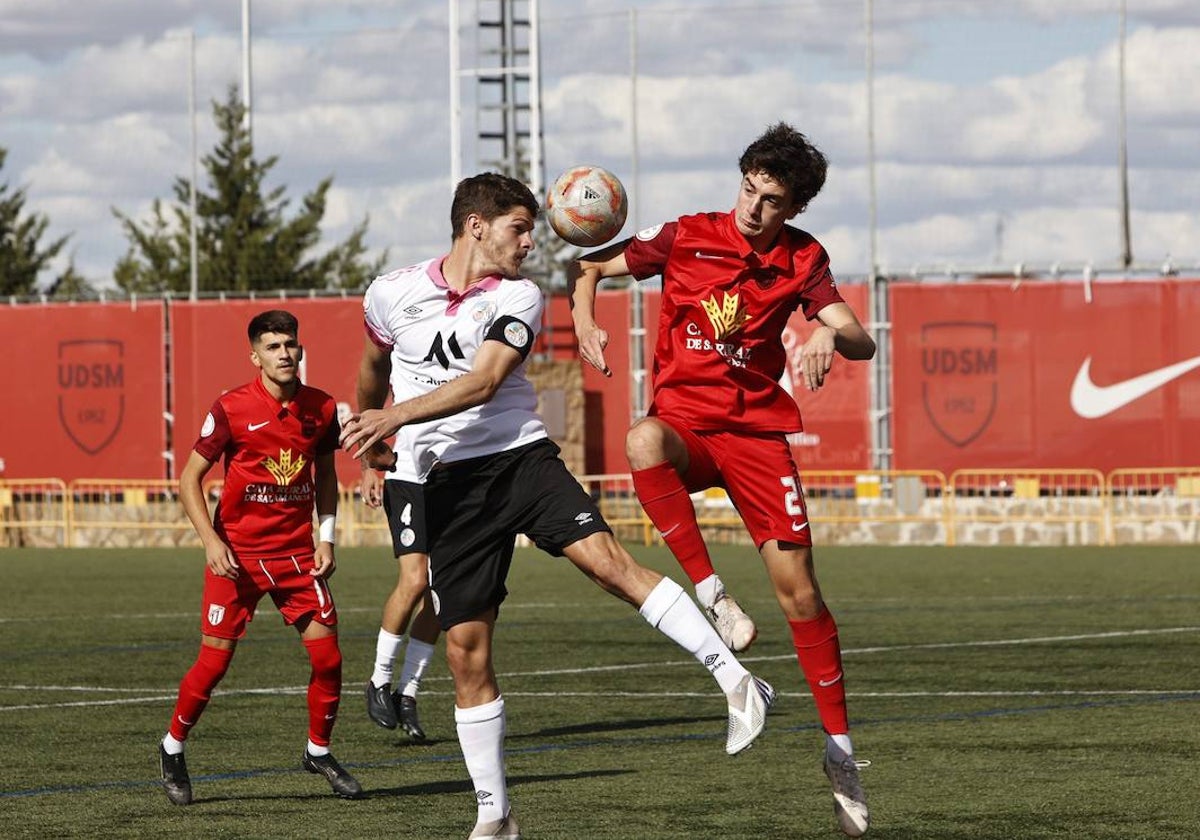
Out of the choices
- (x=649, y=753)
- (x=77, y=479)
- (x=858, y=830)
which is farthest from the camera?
(x=77, y=479)

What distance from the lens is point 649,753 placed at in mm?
9586

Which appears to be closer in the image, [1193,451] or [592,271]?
[592,271]

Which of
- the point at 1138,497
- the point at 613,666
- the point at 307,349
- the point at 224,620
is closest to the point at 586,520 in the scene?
the point at 224,620

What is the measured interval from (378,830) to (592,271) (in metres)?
2.34

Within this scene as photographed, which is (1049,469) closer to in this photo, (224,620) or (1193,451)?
(1193,451)

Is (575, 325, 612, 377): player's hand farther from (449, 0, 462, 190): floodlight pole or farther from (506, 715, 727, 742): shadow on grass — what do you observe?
(449, 0, 462, 190): floodlight pole

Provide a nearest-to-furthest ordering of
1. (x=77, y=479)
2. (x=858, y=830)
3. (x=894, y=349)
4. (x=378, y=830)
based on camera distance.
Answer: (x=858, y=830) < (x=378, y=830) < (x=894, y=349) < (x=77, y=479)

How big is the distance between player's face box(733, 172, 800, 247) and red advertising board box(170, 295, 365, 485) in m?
24.7

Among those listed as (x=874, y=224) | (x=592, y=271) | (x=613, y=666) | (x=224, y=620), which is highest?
(x=874, y=224)

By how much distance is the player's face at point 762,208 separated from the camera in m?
8.01

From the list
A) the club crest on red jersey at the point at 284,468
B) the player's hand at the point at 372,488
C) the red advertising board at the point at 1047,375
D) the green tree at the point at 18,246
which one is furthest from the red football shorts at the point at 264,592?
the green tree at the point at 18,246

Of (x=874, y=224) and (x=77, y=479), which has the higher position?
(x=874, y=224)

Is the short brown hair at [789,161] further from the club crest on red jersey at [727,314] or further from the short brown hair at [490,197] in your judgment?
the short brown hair at [490,197]

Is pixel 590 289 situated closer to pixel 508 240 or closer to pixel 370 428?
pixel 508 240
